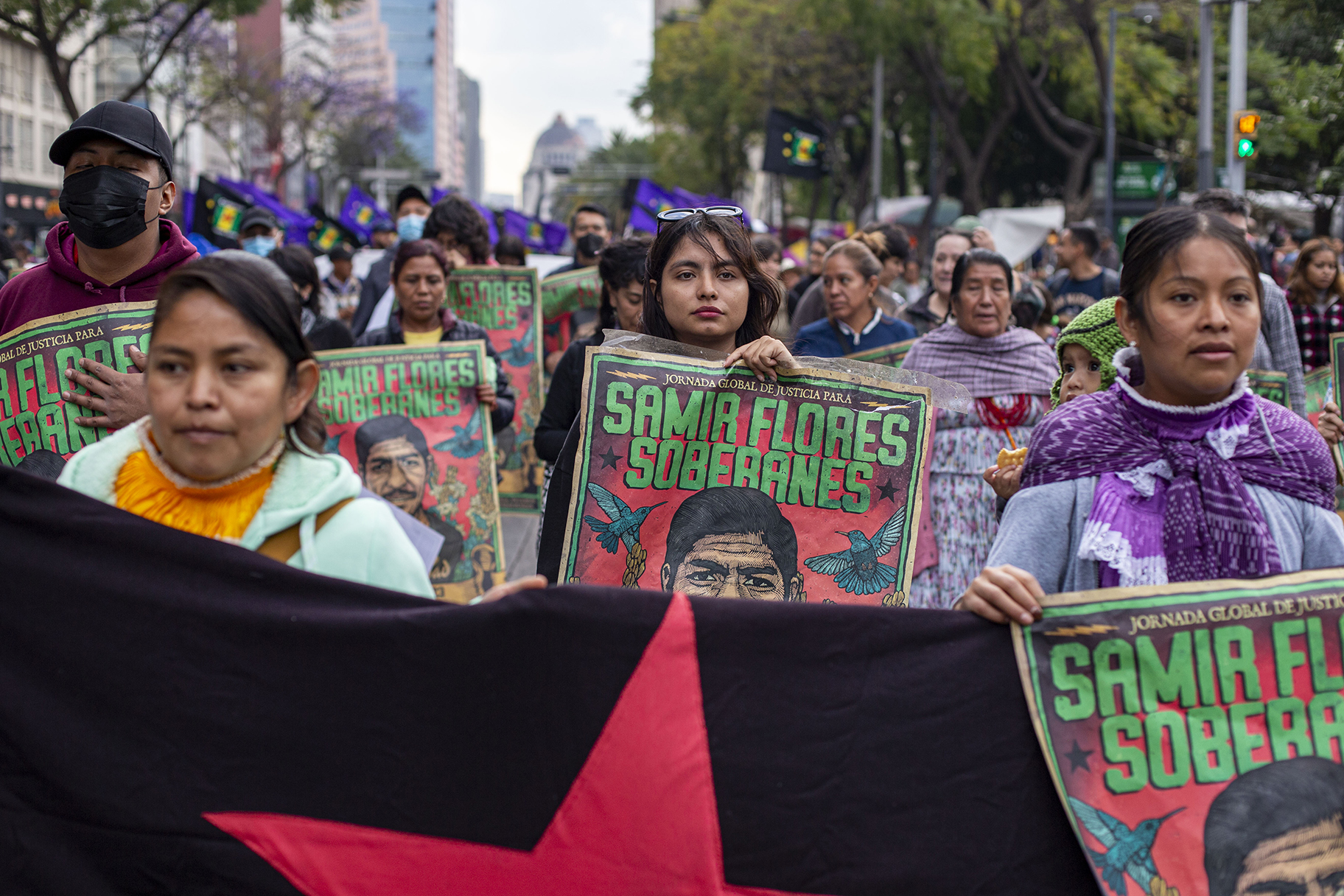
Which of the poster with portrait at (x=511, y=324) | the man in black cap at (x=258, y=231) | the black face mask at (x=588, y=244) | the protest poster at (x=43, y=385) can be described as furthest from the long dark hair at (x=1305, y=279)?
the man in black cap at (x=258, y=231)

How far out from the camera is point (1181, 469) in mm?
2207

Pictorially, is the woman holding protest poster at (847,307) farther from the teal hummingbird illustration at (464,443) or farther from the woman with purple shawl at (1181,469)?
the woman with purple shawl at (1181,469)

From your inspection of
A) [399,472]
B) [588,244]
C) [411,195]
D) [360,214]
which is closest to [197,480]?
[399,472]

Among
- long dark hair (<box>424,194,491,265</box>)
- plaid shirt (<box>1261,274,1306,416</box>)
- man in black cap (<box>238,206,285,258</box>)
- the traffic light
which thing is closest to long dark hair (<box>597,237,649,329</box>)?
long dark hair (<box>424,194,491,265</box>)

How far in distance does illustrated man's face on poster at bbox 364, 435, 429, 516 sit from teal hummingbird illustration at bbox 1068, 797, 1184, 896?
11.1 ft

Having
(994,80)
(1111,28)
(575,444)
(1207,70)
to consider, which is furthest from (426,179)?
(575,444)

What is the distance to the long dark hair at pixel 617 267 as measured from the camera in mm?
4848

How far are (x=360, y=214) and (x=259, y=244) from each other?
8874 millimetres

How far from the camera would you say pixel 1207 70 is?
56.4ft

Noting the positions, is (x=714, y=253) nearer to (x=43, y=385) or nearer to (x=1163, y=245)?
(x=1163, y=245)

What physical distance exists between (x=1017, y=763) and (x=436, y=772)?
1.00 meters

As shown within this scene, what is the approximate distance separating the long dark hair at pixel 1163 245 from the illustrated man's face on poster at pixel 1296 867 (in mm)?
891

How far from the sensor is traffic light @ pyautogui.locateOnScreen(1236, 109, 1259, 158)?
614 inches

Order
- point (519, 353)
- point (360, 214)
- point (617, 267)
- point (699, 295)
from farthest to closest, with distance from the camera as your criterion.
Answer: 1. point (360, 214)
2. point (519, 353)
3. point (617, 267)
4. point (699, 295)
